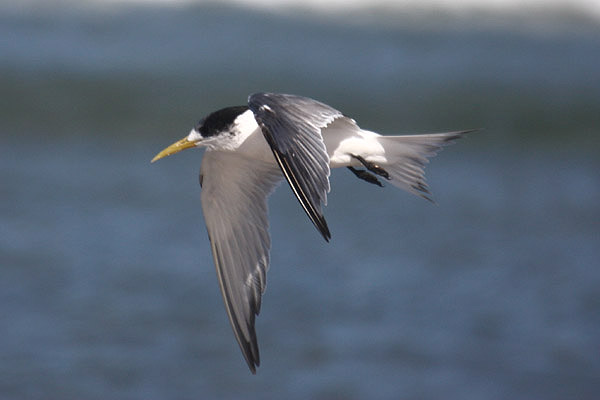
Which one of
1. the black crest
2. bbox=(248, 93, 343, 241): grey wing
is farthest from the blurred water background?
bbox=(248, 93, 343, 241): grey wing

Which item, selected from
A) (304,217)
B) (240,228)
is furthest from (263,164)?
(304,217)

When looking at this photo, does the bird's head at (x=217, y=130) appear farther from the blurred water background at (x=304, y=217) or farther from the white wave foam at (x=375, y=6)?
the white wave foam at (x=375, y=6)

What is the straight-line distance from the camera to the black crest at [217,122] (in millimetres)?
3379

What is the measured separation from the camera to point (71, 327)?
5.01 m

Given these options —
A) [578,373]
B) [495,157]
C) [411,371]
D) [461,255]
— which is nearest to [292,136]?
[411,371]

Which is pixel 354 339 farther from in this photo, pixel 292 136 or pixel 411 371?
pixel 292 136

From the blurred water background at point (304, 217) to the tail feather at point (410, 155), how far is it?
1.46m

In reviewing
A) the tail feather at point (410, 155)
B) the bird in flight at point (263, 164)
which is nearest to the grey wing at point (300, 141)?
the bird in flight at point (263, 164)

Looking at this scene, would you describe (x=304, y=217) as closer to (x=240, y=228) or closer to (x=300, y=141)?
(x=240, y=228)

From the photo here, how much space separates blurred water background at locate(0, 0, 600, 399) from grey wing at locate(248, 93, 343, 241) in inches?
73.6

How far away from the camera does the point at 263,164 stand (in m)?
3.85

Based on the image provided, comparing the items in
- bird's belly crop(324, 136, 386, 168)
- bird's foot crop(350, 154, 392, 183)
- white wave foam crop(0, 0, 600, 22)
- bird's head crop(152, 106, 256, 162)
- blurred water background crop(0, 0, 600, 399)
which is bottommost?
blurred water background crop(0, 0, 600, 399)

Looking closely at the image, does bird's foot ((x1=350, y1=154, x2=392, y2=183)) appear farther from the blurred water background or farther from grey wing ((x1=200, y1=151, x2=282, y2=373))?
the blurred water background

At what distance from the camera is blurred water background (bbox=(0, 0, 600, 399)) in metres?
4.80
